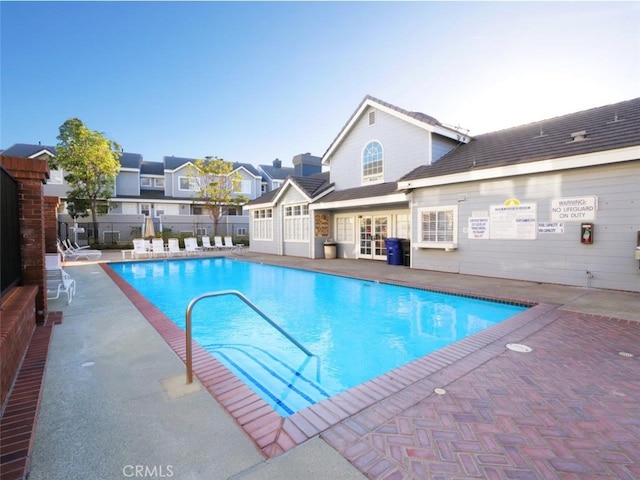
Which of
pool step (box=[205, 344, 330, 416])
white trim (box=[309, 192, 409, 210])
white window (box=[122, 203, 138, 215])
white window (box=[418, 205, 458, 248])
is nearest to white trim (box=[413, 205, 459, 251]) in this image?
white window (box=[418, 205, 458, 248])

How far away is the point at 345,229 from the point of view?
16562 millimetres

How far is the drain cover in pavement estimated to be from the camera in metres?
4.08

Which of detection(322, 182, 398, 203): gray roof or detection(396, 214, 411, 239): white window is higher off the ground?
detection(322, 182, 398, 203): gray roof

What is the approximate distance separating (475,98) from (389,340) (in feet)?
35.0


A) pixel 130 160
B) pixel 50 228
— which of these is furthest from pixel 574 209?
pixel 130 160

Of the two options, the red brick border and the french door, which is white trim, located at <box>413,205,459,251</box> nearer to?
the french door

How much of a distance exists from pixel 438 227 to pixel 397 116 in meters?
5.60

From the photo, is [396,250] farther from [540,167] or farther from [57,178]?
[57,178]

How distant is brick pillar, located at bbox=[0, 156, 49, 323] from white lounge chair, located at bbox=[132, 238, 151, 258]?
44.5ft

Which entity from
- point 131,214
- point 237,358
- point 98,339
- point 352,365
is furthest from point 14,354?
point 131,214

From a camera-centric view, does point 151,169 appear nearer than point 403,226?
No

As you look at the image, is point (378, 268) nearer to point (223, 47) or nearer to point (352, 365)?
point (352, 365)

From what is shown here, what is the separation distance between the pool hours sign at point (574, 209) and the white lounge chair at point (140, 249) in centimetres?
1898

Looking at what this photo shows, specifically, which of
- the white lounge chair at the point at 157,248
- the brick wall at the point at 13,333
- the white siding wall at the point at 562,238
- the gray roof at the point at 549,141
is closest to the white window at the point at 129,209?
the white lounge chair at the point at 157,248
